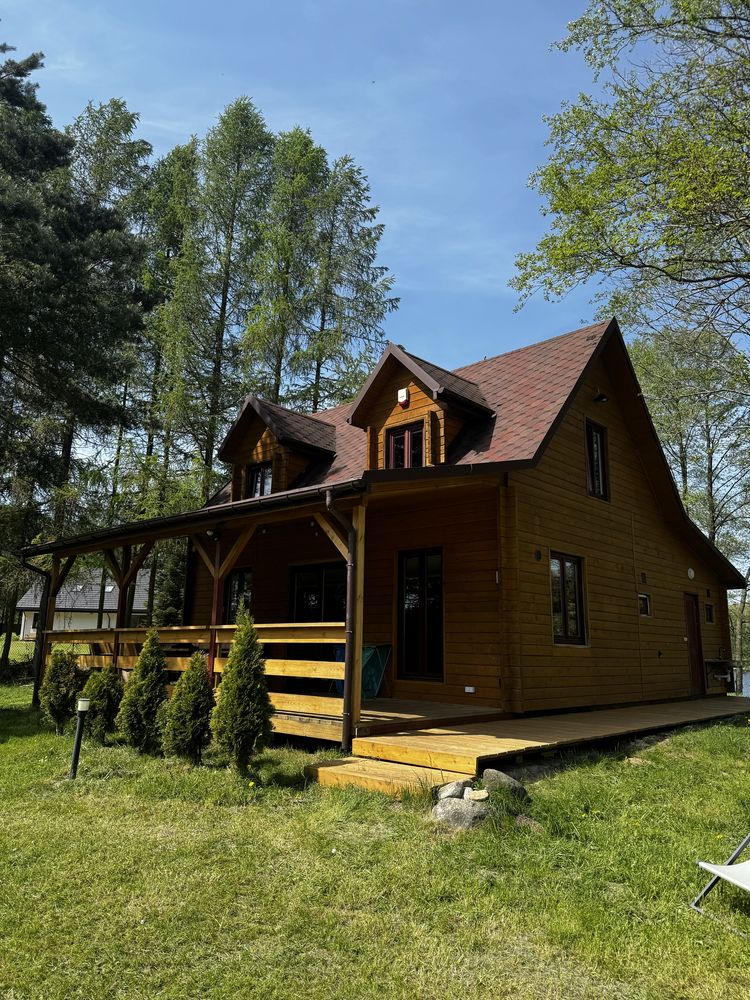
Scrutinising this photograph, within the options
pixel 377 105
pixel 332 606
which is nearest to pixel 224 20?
pixel 377 105

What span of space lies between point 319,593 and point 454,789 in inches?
262

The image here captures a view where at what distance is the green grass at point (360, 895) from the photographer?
3.03 m

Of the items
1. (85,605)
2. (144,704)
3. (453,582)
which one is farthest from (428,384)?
(85,605)

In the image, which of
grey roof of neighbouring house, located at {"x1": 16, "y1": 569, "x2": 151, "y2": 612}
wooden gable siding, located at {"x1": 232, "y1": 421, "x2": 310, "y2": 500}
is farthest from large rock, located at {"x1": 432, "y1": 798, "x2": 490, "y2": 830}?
grey roof of neighbouring house, located at {"x1": 16, "y1": 569, "x2": 151, "y2": 612}

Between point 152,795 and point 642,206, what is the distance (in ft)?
31.5

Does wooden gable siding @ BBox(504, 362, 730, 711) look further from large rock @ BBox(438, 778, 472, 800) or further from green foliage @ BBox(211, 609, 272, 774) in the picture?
green foliage @ BBox(211, 609, 272, 774)

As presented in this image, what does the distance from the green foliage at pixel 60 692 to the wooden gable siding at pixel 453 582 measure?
4210 mm

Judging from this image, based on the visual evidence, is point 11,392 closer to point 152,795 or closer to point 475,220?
point 475,220

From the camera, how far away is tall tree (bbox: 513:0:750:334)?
8797 millimetres

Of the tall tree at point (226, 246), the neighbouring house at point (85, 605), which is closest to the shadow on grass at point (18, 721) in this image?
the tall tree at point (226, 246)

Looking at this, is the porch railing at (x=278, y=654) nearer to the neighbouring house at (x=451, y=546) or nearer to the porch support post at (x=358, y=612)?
the neighbouring house at (x=451, y=546)

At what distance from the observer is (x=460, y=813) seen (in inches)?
187

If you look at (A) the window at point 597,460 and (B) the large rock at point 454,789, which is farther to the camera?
(A) the window at point 597,460

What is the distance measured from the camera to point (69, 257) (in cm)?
1334
